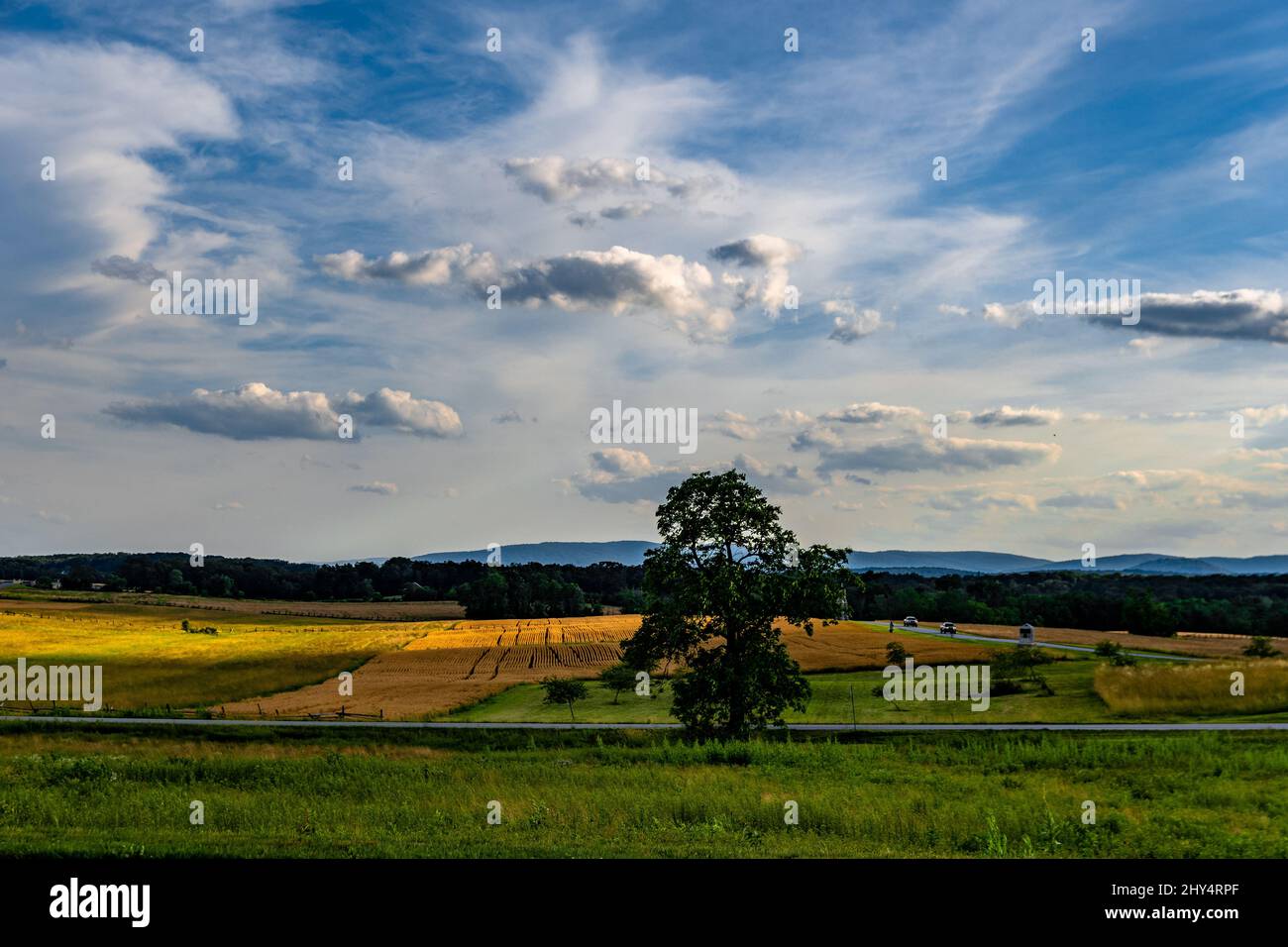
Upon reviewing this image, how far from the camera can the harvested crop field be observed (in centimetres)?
6962

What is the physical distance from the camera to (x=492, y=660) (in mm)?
106375

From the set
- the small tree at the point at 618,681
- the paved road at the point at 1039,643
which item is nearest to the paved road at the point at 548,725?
the small tree at the point at 618,681

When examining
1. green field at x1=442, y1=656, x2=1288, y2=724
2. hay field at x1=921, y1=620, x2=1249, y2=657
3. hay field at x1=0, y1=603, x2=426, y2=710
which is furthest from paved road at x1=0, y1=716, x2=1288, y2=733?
hay field at x1=921, y1=620, x2=1249, y2=657

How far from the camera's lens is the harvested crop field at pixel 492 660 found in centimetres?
6962

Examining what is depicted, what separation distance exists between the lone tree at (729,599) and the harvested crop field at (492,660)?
36.6 feet

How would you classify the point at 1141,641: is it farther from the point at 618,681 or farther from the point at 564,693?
the point at 564,693

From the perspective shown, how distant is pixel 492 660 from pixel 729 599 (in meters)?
68.0

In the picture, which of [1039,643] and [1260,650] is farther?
[1039,643]

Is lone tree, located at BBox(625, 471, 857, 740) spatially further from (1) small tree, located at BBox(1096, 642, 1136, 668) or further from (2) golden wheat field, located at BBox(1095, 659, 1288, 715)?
(1) small tree, located at BBox(1096, 642, 1136, 668)

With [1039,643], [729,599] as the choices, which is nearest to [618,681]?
[729,599]

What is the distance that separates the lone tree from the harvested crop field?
11151 millimetres

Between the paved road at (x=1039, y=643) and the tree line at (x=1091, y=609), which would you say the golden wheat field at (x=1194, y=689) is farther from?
the tree line at (x=1091, y=609)
